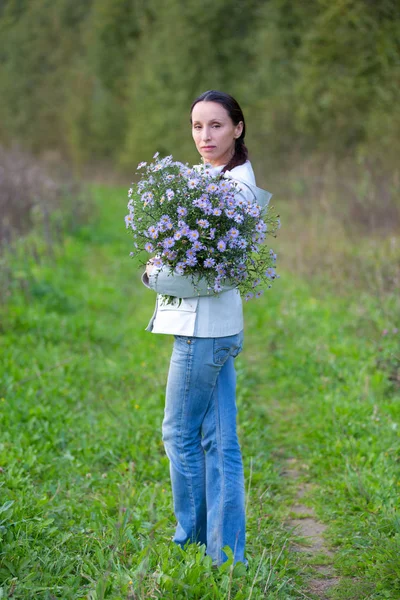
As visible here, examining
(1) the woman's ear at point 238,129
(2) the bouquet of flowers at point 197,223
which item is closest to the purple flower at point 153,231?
(2) the bouquet of flowers at point 197,223

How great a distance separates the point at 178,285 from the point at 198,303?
123 mm

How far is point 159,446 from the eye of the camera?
445 cm

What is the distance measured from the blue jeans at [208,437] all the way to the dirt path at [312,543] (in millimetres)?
A: 443

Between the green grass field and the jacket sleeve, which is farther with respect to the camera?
the green grass field

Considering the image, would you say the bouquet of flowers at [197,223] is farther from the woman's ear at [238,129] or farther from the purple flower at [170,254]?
the woman's ear at [238,129]

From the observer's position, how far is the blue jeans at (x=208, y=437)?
2.78 meters

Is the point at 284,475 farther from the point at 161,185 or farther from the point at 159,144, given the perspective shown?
the point at 159,144

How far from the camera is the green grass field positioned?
283 cm

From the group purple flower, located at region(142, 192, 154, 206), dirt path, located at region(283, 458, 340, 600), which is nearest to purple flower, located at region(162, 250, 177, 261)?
purple flower, located at region(142, 192, 154, 206)

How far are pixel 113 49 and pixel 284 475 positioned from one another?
3305 centimetres

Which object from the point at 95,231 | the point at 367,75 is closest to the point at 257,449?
the point at 95,231

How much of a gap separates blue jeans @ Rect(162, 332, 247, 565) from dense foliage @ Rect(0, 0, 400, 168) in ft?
30.8

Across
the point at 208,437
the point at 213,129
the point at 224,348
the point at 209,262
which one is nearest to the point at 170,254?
the point at 209,262

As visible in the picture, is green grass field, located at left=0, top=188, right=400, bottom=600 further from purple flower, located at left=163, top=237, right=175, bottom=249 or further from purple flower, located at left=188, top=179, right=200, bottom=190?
purple flower, located at left=188, top=179, right=200, bottom=190
